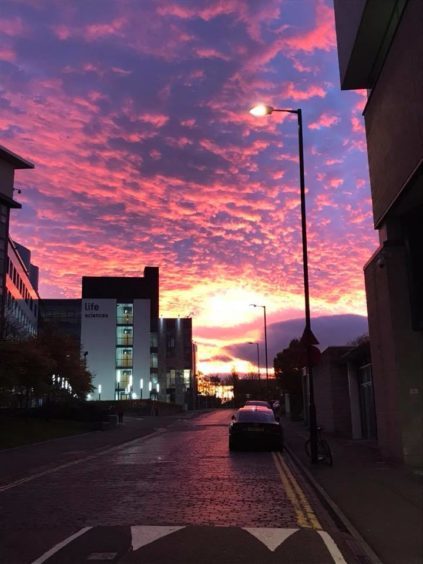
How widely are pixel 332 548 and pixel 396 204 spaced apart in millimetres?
9992

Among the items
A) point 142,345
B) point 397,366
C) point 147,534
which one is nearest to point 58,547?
point 147,534

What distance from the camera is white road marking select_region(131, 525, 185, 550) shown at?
739cm

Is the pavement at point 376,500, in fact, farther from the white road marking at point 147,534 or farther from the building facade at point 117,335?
the building facade at point 117,335

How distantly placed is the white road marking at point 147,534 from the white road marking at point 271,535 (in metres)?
1.01

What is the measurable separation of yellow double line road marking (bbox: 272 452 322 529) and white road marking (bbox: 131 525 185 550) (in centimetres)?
182

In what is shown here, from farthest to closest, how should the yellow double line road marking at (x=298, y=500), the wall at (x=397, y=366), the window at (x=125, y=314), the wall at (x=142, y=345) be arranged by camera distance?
1. the window at (x=125, y=314)
2. the wall at (x=142, y=345)
3. the wall at (x=397, y=366)
4. the yellow double line road marking at (x=298, y=500)

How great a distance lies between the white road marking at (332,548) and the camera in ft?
21.6

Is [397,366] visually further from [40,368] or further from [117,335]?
[117,335]

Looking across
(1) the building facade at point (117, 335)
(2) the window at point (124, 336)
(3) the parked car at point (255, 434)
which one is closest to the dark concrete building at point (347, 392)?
(3) the parked car at point (255, 434)

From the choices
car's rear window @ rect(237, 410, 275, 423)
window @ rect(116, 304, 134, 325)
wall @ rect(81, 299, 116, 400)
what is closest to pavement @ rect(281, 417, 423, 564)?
car's rear window @ rect(237, 410, 275, 423)

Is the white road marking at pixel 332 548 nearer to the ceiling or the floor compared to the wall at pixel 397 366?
nearer to the floor

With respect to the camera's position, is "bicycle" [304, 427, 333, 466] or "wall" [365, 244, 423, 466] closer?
"wall" [365, 244, 423, 466]

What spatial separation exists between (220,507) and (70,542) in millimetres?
3014

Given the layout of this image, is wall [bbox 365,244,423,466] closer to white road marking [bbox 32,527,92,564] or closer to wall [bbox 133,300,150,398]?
white road marking [bbox 32,527,92,564]
